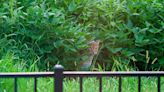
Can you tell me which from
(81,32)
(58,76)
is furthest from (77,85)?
(58,76)

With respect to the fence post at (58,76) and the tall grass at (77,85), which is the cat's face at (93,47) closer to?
the tall grass at (77,85)

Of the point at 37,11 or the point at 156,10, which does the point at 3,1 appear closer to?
the point at 37,11

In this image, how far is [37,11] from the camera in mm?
5734

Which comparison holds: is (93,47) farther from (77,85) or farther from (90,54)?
(77,85)

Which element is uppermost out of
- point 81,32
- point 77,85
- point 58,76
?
point 81,32

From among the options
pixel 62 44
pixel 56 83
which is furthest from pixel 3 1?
pixel 56 83

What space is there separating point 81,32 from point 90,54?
33 cm

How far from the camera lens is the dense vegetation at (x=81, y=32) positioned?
18.6ft

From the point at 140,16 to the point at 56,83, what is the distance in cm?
398

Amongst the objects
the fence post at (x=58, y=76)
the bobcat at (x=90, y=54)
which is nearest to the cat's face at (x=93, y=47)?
the bobcat at (x=90, y=54)

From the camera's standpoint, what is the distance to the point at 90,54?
6008 millimetres

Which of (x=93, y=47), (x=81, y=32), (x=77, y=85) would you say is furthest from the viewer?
(x=93, y=47)

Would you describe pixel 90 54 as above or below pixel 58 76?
below

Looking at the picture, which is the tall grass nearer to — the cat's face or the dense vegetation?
the dense vegetation
